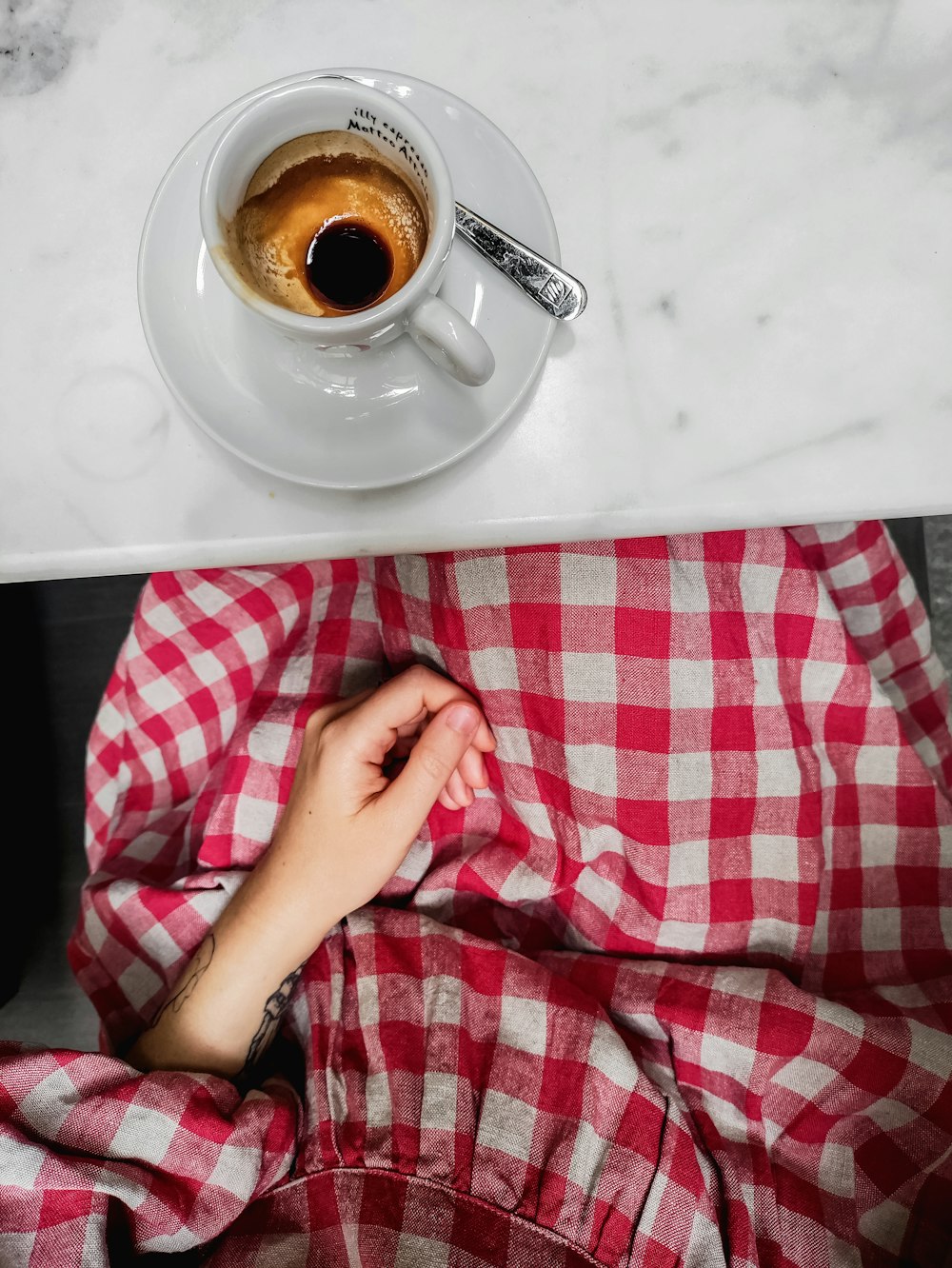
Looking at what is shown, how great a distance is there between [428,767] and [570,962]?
0.23 meters

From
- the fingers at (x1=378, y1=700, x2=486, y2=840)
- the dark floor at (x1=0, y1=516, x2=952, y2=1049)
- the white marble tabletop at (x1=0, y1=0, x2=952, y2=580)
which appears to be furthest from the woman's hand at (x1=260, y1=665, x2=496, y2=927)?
the dark floor at (x1=0, y1=516, x2=952, y2=1049)

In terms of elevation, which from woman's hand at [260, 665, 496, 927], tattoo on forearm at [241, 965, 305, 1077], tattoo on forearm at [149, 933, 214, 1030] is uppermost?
woman's hand at [260, 665, 496, 927]

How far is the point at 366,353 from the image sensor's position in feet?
1.65

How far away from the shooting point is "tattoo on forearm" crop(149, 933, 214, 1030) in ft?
2.35

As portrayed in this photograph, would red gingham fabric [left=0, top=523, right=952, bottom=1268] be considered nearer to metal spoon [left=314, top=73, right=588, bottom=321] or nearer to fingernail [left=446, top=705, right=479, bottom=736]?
fingernail [left=446, top=705, right=479, bottom=736]

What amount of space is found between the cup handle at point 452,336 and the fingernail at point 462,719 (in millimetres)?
319

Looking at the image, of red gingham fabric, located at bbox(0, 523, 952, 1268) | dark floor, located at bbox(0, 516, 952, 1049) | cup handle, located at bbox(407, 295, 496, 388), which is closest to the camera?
cup handle, located at bbox(407, 295, 496, 388)

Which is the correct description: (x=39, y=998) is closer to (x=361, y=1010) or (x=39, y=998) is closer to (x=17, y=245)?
(x=361, y=1010)

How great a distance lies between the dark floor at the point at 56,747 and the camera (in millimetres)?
1081

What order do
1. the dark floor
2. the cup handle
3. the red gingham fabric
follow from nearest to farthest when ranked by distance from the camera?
the cup handle < the red gingham fabric < the dark floor

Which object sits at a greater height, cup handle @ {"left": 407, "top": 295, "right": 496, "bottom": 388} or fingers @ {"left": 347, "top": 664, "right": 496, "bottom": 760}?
cup handle @ {"left": 407, "top": 295, "right": 496, "bottom": 388}

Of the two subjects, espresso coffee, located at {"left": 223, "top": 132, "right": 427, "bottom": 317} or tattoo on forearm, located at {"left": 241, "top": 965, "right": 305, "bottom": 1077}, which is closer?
espresso coffee, located at {"left": 223, "top": 132, "right": 427, "bottom": 317}

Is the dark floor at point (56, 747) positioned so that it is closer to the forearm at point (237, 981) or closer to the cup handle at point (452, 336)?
the forearm at point (237, 981)

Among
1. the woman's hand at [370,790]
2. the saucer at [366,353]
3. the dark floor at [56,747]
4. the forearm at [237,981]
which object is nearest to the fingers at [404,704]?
the woman's hand at [370,790]
